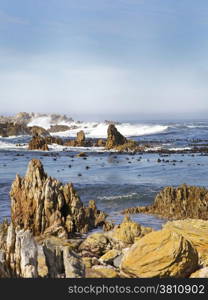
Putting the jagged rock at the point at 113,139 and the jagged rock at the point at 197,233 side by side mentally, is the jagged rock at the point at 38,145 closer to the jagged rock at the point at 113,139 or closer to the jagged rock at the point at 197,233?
the jagged rock at the point at 113,139

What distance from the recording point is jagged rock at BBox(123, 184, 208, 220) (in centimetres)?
1962

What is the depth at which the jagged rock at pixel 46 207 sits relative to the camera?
16109mm

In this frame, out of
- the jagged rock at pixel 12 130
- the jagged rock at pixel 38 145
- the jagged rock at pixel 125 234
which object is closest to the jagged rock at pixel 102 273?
the jagged rock at pixel 125 234

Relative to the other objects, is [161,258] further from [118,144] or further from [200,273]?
[118,144]

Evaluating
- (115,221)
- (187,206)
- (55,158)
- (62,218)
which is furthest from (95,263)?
(55,158)

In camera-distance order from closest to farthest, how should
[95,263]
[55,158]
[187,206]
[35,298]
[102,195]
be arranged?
[35,298] → [95,263] → [187,206] → [102,195] → [55,158]

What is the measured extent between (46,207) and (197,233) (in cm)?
655

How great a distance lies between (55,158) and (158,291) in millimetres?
41247

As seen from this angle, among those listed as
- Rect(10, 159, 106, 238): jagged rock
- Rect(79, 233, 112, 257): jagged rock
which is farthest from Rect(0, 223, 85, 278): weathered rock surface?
Rect(10, 159, 106, 238): jagged rock

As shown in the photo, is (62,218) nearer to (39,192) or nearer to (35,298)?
(39,192)

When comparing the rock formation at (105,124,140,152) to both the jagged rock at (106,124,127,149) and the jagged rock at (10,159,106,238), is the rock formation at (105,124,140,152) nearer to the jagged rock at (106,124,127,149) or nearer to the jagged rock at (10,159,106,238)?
the jagged rock at (106,124,127,149)

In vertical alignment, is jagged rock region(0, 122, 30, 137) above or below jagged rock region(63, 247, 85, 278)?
above

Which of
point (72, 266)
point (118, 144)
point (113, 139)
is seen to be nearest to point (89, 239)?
point (72, 266)

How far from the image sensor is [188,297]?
6559mm
